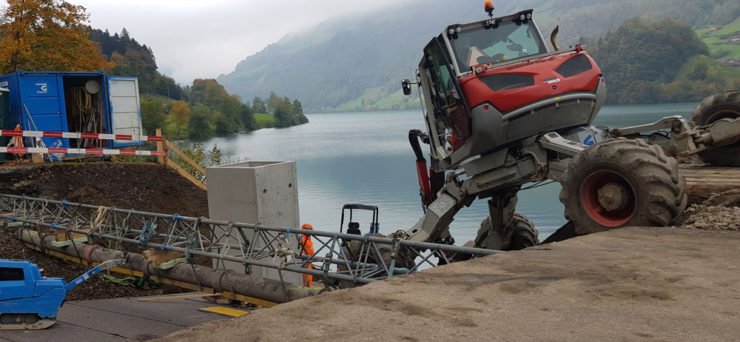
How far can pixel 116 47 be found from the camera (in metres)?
145

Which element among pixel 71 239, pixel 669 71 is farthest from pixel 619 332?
pixel 669 71

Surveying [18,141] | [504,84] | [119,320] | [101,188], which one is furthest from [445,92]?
[18,141]

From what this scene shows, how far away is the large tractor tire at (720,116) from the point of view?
10227mm

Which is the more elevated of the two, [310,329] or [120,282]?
[310,329]

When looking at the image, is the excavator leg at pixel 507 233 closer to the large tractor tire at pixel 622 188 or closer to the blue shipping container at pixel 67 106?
the large tractor tire at pixel 622 188

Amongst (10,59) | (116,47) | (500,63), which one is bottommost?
(500,63)

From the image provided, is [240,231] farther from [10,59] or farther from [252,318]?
[10,59]

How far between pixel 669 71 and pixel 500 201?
100987mm

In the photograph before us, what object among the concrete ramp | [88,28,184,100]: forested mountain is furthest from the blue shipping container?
[88,28,184,100]: forested mountain

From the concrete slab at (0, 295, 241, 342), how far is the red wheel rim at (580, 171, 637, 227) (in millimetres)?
6669

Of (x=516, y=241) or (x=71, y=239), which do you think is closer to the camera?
(x=516, y=241)

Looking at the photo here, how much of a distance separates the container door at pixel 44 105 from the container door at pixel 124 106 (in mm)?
1588

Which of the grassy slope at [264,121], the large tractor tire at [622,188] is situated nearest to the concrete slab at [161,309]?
the large tractor tire at [622,188]

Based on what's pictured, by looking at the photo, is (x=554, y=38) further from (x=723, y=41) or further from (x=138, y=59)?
(x=723, y=41)
